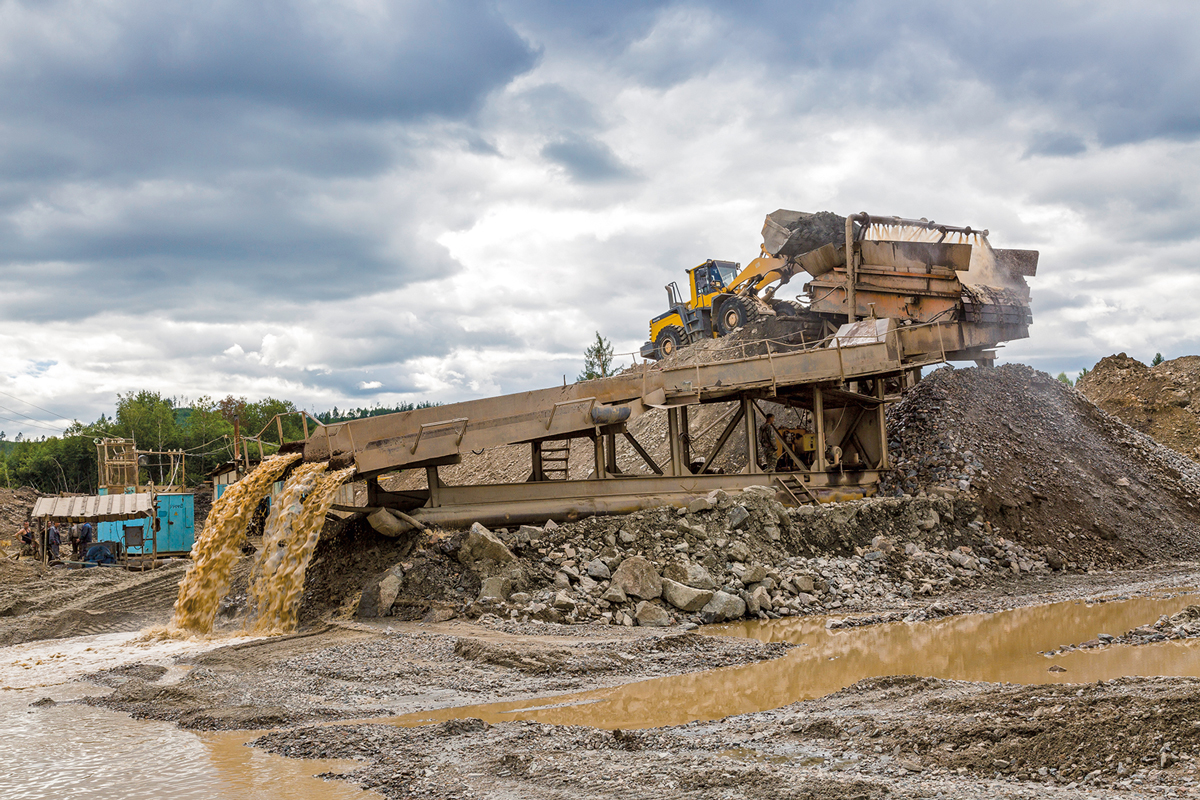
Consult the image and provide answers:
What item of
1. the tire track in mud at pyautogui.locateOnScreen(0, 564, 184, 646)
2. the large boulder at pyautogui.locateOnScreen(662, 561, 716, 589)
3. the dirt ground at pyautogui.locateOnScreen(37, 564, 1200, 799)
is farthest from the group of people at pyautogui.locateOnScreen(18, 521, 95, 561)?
the large boulder at pyautogui.locateOnScreen(662, 561, 716, 589)

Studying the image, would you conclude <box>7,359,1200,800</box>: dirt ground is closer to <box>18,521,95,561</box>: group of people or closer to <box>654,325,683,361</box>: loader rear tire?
<box>18,521,95,561</box>: group of people

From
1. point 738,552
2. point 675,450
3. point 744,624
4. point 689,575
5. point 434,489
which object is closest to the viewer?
point 744,624

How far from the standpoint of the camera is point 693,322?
25594 mm

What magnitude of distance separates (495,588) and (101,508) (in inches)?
648

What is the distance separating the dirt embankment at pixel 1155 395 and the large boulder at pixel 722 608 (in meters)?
23.4

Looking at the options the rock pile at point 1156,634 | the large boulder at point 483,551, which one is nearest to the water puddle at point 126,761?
the large boulder at point 483,551

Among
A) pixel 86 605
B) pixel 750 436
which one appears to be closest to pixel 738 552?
pixel 750 436

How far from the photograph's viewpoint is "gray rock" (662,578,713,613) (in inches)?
426

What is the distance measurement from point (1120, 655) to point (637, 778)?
5.29 m

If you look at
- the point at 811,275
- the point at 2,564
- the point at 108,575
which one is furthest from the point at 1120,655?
the point at 2,564

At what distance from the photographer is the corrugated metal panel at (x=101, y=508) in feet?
72.6

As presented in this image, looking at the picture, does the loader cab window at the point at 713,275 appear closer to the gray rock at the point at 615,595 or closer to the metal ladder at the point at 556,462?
the metal ladder at the point at 556,462

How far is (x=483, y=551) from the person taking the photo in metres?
11.2

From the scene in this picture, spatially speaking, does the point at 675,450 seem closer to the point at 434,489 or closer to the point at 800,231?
the point at 434,489
